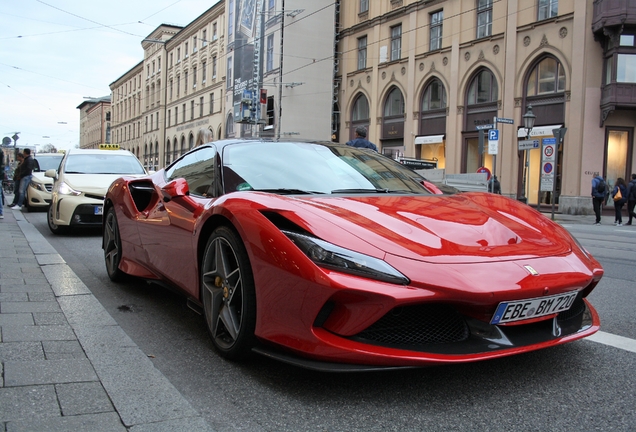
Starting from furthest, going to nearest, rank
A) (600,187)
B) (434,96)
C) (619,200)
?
(434,96) < (600,187) < (619,200)

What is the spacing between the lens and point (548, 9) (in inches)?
919

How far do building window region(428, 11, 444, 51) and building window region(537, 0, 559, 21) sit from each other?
5654mm

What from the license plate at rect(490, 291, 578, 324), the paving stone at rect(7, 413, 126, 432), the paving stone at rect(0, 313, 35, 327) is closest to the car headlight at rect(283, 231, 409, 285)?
the license plate at rect(490, 291, 578, 324)

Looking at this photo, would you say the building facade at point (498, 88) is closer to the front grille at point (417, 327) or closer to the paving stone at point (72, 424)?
the front grille at point (417, 327)

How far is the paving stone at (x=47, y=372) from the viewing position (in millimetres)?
2652

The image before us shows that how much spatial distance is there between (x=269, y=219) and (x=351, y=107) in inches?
1318

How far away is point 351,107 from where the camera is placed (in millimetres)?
35500

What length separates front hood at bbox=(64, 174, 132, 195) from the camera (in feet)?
29.2

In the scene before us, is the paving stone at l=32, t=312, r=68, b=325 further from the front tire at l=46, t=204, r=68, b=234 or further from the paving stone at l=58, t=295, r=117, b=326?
the front tire at l=46, t=204, r=68, b=234

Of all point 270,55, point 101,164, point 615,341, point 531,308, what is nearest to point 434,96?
point 270,55

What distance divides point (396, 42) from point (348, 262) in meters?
30.9

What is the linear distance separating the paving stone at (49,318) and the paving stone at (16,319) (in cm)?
4

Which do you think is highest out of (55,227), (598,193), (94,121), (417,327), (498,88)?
(94,121)

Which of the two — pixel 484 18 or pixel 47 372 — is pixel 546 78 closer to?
pixel 484 18
